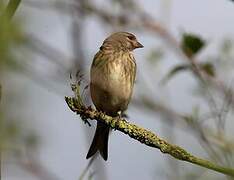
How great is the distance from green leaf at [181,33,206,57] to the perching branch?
174 centimetres

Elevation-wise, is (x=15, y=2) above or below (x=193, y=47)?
below

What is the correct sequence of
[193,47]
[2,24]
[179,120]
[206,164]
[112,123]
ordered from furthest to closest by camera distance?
[179,120], [193,47], [112,123], [206,164], [2,24]

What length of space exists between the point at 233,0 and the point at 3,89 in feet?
3.07

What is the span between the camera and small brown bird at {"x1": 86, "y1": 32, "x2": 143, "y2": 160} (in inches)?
160

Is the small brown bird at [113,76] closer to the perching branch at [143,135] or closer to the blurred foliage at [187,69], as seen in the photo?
the blurred foliage at [187,69]

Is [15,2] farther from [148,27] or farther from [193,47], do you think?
[148,27]

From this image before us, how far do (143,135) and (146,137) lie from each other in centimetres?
3

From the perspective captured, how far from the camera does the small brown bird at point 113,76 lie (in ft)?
13.3

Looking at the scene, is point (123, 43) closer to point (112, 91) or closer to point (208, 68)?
point (112, 91)

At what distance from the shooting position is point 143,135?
1415mm

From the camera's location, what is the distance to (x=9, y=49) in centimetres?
100

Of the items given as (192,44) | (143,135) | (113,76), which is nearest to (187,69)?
(192,44)

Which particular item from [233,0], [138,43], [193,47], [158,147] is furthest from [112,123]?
[138,43]

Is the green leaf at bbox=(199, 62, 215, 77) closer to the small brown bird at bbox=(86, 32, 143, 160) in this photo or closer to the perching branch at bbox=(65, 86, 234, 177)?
the small brown bird at bbox=(86, 32, 143, 160)
